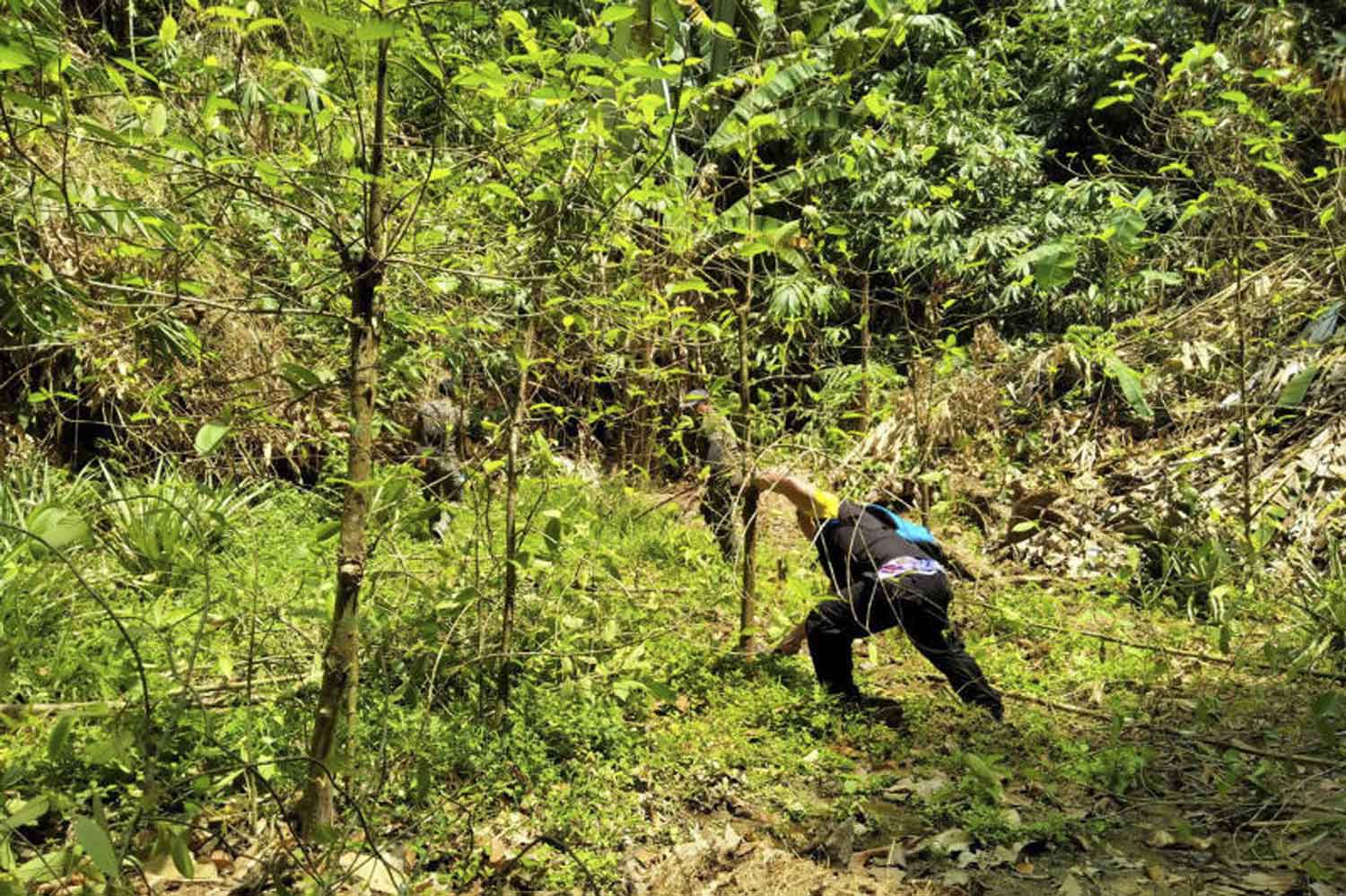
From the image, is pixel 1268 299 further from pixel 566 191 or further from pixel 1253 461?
pixel 566 191

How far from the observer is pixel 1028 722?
4.37 metres

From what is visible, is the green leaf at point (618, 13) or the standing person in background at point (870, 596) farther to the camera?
the standing person in background at point (870, 596)

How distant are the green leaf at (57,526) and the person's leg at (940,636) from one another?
11.4ft

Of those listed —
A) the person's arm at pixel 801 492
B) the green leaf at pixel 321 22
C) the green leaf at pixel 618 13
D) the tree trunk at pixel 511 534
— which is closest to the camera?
the green leaf at pixel 321 22

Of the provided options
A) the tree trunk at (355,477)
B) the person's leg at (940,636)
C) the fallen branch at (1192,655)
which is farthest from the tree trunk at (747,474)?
the tree trunk at (355,477)

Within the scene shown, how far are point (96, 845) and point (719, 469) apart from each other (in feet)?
12.8

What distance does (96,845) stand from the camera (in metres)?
1.47

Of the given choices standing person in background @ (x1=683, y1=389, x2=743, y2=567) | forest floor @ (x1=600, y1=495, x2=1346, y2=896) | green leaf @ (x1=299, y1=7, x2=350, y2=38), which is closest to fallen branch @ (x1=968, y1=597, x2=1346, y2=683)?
forest floor @ (x1=600, y1=495, x2=1346, y2=896)

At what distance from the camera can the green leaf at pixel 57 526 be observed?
161 centimetres

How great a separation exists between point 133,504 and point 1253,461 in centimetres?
800

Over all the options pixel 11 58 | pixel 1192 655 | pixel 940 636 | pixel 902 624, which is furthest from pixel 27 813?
pixel 1192 655

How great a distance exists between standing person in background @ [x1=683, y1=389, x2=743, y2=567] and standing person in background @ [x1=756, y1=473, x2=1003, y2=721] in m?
0.24

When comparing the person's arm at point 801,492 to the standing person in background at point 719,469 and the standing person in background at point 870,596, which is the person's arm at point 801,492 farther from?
the standing person in background at point 719,469

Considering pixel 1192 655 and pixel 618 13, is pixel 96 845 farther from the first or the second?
pixel 1192 655
